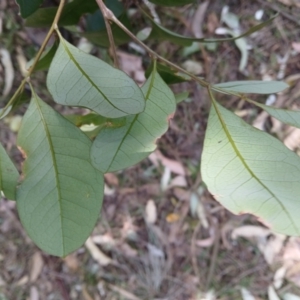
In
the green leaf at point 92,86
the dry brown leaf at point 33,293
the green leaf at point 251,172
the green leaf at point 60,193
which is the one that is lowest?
the dry brown leaf at point 33,293

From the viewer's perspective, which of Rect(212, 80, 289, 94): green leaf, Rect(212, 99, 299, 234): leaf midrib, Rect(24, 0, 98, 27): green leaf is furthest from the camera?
Rect(24, 0, 98, 27): green leaf

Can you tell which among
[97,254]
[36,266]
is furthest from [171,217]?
[36,266]

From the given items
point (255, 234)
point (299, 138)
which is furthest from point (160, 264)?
point (299, 138)

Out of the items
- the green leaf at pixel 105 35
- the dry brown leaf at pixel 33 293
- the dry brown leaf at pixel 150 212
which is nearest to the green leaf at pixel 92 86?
the green leaf at pixel 105 35

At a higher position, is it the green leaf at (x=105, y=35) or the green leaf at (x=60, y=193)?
the green leaf at (x=105, y=35)

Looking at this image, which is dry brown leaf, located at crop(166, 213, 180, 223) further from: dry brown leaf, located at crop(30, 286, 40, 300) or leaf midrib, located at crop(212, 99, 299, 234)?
leaf midrib, located at crop(212, 99, 299, 234)

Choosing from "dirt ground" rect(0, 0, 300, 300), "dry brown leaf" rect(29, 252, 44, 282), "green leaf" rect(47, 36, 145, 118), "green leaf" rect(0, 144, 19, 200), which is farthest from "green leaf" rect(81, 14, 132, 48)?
"dry brown leaf" rect(29, 252, 44, 282)

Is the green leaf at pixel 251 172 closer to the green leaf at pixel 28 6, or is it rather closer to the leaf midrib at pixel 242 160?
the leaf midrib at pixel 242 160

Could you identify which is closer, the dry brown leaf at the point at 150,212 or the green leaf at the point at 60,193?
the green leaf at the point at 60,193

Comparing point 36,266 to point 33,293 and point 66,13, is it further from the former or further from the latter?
point 66,13
